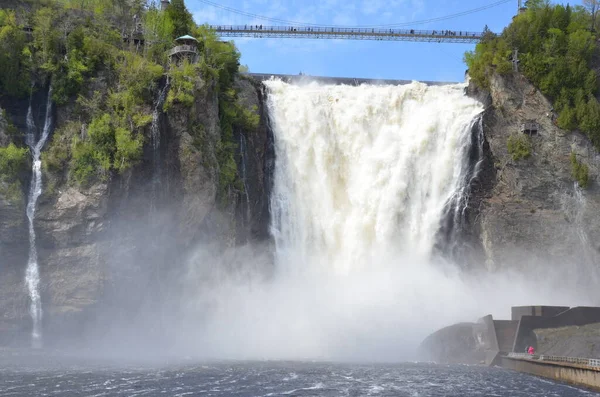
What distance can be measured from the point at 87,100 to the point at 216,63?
40.1 ft

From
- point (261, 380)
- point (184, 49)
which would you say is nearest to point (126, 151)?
point (184, 49)

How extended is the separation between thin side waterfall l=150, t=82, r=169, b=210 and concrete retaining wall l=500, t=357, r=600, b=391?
90.5ft

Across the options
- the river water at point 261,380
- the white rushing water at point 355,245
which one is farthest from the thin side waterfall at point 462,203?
the river water at point 261,380

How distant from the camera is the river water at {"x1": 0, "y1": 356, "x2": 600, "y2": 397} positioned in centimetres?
3528

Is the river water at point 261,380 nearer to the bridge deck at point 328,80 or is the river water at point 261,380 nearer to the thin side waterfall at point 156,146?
the thin side waterfall at point 156,146

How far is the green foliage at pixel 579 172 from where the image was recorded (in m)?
68.9

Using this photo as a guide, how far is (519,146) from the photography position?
69.9 m

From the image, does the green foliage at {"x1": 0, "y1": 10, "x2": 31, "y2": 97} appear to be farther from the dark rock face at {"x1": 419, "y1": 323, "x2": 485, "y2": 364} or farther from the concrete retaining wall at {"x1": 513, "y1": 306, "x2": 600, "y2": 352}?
the concrete retaining wall at {"x1": 513, "y1": 306, "x2": 600, "y2": 352}

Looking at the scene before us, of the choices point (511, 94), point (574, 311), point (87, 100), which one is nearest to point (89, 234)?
point (87, 100)

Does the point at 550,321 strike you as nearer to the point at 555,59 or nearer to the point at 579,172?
the point at 579,172

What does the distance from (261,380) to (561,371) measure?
52.8 ft

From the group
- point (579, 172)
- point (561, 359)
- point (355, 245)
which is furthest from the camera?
point (579, 172)

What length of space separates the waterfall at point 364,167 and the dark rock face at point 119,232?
7.59 metres

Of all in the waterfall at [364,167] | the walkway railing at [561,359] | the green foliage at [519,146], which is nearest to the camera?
the walkway railing at [561,359]
